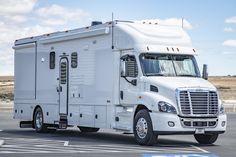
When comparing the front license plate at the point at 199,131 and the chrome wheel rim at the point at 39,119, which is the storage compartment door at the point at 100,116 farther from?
the chrome wheel rim at the point at 39,119

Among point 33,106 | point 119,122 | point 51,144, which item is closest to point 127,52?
point 119,122

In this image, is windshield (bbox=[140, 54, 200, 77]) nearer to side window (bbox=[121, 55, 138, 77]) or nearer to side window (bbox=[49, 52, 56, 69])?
side window (bbox=[121, 55, 138, 77])

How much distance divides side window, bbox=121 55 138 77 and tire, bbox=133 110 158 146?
123 centimetres

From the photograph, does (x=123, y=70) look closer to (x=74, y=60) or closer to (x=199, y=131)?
(x=199, y=131)

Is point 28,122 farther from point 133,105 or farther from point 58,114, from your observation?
point 133,105

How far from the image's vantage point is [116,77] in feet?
61.1

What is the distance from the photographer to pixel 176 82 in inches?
680

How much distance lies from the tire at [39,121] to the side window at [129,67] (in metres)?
6.04

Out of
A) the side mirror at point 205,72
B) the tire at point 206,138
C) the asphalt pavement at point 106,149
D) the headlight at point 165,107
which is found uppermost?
the side mirror at point 205,72

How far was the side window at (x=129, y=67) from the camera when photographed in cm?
1795

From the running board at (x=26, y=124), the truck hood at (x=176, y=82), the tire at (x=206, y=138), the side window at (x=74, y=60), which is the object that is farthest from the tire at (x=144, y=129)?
the running board at (x=26, y=124)

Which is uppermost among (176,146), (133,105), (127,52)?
(127,52)

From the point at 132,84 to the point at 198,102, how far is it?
2.03 metres

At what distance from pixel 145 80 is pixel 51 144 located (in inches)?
127
